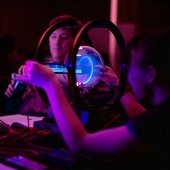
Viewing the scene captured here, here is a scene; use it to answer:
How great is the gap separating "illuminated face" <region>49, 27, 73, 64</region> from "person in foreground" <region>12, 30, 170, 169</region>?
0.43m

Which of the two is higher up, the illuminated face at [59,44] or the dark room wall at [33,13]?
the dark room wall at [33,13]

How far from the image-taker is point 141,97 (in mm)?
936

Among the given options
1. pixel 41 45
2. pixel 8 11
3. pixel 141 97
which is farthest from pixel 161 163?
pixel 8 11

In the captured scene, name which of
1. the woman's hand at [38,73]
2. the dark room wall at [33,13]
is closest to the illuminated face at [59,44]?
the woman's hand at [38,73]

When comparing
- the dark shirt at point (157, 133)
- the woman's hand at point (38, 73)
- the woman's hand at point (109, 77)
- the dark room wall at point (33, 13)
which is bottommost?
the dark shirt at point (157, 133)

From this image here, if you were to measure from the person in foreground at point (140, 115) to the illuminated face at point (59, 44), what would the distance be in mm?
426

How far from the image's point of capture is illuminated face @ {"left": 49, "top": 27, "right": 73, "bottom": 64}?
1.39 meters

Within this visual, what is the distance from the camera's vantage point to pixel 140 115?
2.81 feet

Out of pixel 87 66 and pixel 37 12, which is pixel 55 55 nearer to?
pixel 87 66

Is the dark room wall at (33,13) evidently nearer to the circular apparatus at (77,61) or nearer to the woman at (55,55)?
the woman at (55,55)

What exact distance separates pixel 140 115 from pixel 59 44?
728 millimetres

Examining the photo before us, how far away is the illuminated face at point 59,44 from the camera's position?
1.39 meters

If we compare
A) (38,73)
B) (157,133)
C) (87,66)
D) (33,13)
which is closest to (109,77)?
(87,66)

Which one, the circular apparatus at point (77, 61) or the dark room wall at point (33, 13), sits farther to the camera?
the dark room wall at point (33, 13)
